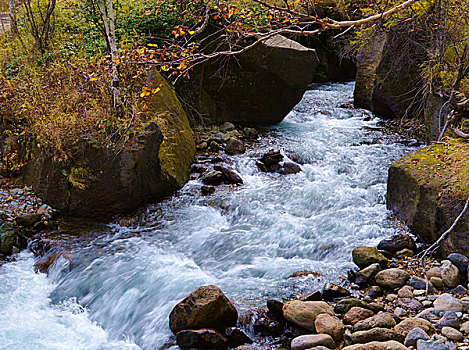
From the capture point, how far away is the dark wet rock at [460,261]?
15.0ft

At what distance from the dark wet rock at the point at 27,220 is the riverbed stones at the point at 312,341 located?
16.0 feet

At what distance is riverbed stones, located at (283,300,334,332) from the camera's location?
13.6 ft

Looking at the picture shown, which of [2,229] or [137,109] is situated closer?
[2,229]

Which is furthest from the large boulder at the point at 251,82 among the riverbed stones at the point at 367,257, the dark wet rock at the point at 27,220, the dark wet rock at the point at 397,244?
the riverbed stones at the point at 367,257

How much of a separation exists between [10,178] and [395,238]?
7.05 metres

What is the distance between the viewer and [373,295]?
4613 mm

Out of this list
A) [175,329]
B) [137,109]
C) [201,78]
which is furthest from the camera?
[201,78]

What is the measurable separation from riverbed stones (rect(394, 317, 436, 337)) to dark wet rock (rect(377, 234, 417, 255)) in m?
1.66

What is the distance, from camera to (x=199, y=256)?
5.95 meters

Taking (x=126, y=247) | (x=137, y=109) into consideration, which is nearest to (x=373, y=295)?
(x=126, y=247)

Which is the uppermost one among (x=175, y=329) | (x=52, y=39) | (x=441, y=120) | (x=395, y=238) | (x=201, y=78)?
(x=52, y=39)

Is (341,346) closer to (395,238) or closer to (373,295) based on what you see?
(373,295)

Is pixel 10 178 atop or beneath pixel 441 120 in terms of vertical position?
beneath

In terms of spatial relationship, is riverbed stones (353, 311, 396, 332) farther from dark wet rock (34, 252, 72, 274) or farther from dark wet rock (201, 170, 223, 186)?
dark wet rock (201, 170, 223, 186)
